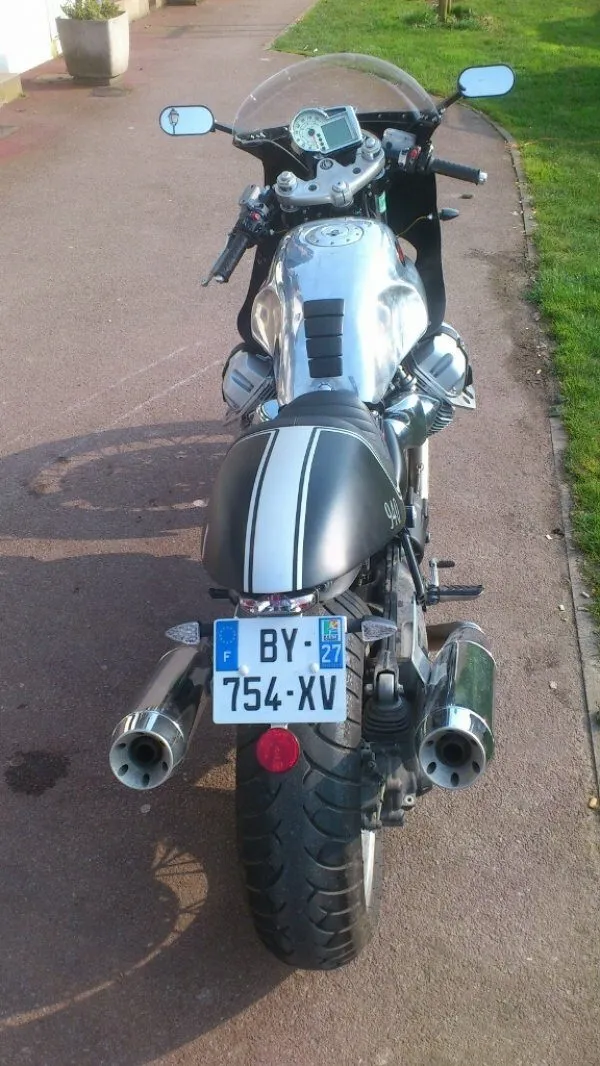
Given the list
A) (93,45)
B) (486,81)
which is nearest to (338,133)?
(486,81)

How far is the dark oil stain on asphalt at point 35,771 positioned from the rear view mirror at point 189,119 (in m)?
2.37

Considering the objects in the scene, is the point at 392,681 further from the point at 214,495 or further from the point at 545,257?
the point at 545,257

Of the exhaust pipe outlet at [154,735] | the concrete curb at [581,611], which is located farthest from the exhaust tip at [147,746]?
the concrete curb at [581,611]

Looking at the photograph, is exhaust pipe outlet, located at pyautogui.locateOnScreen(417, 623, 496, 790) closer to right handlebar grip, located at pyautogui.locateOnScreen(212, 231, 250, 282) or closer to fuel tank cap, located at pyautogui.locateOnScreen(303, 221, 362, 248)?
fuel tank cap, located at pyautogui.locateOnScreen(303, 221, 362, 248)

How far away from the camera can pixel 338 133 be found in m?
3.63

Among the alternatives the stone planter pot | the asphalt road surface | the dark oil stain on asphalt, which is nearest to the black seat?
the asphalt road surface

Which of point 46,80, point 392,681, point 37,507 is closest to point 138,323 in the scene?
point 37,507

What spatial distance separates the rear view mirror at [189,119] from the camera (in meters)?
3.76

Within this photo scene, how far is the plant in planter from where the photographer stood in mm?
11719

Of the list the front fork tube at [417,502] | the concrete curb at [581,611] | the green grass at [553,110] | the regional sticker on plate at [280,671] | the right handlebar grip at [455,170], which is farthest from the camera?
the green grass at [553,110]

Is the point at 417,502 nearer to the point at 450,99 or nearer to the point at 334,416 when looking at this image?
the point at 334,416

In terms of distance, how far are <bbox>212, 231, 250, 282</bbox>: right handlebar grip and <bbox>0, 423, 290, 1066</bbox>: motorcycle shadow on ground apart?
126 cm

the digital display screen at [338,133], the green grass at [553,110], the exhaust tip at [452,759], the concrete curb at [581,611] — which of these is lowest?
the green grass at [553,110]

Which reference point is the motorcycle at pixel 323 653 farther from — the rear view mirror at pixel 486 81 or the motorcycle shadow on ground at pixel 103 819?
the rear view mirror at pixel 486 81
